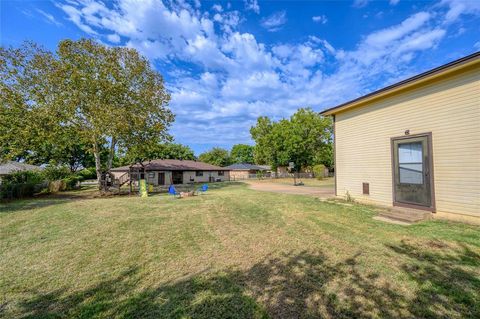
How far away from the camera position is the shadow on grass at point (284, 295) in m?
2.52

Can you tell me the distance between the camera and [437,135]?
6.43m

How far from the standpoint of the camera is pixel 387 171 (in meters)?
7.90

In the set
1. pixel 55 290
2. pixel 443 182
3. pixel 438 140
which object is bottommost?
pixel 55 290

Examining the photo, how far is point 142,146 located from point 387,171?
50.9ft

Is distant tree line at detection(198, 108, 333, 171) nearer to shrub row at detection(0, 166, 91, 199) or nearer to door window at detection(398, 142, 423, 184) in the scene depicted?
shrub row at detection(0, 166, 91, 199)

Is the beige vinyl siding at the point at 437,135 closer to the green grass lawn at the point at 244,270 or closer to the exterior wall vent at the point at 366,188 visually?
the exterior wall vent at the point at 366,188

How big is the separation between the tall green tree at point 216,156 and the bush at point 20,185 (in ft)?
145

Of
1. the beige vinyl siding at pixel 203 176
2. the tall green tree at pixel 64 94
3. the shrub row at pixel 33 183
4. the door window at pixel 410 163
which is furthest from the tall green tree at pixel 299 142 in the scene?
the door window at pixel 410 163

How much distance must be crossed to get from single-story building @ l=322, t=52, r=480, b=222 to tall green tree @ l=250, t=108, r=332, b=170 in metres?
28.1

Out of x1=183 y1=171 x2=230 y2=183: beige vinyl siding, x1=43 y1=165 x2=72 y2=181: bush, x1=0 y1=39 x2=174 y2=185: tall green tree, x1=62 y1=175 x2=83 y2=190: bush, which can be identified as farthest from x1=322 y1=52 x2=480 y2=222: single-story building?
x1=183 y1=171 x2=230 y2=183: beige vinyl siding

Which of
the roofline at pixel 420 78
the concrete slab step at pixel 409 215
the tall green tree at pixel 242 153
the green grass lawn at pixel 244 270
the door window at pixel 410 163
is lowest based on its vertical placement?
the green grass lawn at pixel 244 270

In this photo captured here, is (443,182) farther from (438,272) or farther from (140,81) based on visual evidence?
(140,81)

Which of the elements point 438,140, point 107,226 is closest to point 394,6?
point 438,140

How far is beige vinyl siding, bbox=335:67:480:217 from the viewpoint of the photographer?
5781 millimetres
